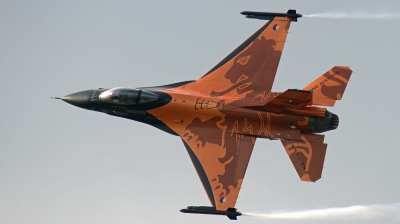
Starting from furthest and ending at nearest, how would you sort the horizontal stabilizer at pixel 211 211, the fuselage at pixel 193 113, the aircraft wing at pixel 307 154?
the fuselage at pixel 193 113 → the horizontal stabilizer at pixel 211 211 → the aircraft wing at pixel 307 154

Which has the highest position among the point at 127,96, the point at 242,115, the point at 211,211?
the point at 127,96

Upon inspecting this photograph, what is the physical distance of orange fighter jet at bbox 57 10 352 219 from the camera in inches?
1441

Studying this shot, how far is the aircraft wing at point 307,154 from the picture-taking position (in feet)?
119

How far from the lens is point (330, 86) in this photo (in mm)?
36719

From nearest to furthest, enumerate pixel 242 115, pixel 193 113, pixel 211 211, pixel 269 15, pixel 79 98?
pixel 211 211 → pixel 242 115 → pixel 193 113 → pixel 269 15 → pixel 79 98

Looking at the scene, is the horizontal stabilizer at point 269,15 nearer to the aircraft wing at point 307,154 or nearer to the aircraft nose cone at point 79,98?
the aircraft wing at point 307,154

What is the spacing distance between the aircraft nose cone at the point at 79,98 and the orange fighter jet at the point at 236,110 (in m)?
0.06

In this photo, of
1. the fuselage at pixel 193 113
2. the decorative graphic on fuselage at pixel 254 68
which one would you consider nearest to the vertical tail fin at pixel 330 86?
the fuselage at pixel 193 113

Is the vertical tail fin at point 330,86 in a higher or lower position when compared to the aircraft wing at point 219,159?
higher

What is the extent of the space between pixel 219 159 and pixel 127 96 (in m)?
4.72

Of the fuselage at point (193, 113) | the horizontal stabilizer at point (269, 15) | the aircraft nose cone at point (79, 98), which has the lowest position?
the fuselage at point (193, 113)

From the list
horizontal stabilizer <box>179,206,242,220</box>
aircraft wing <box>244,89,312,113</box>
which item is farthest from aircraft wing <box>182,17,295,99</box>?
horizontal stabilizer <box>179,206,242,220</box>

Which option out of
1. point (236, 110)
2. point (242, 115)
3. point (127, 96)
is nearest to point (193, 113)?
point (236, 110)

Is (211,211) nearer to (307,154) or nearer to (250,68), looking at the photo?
(307,154)
